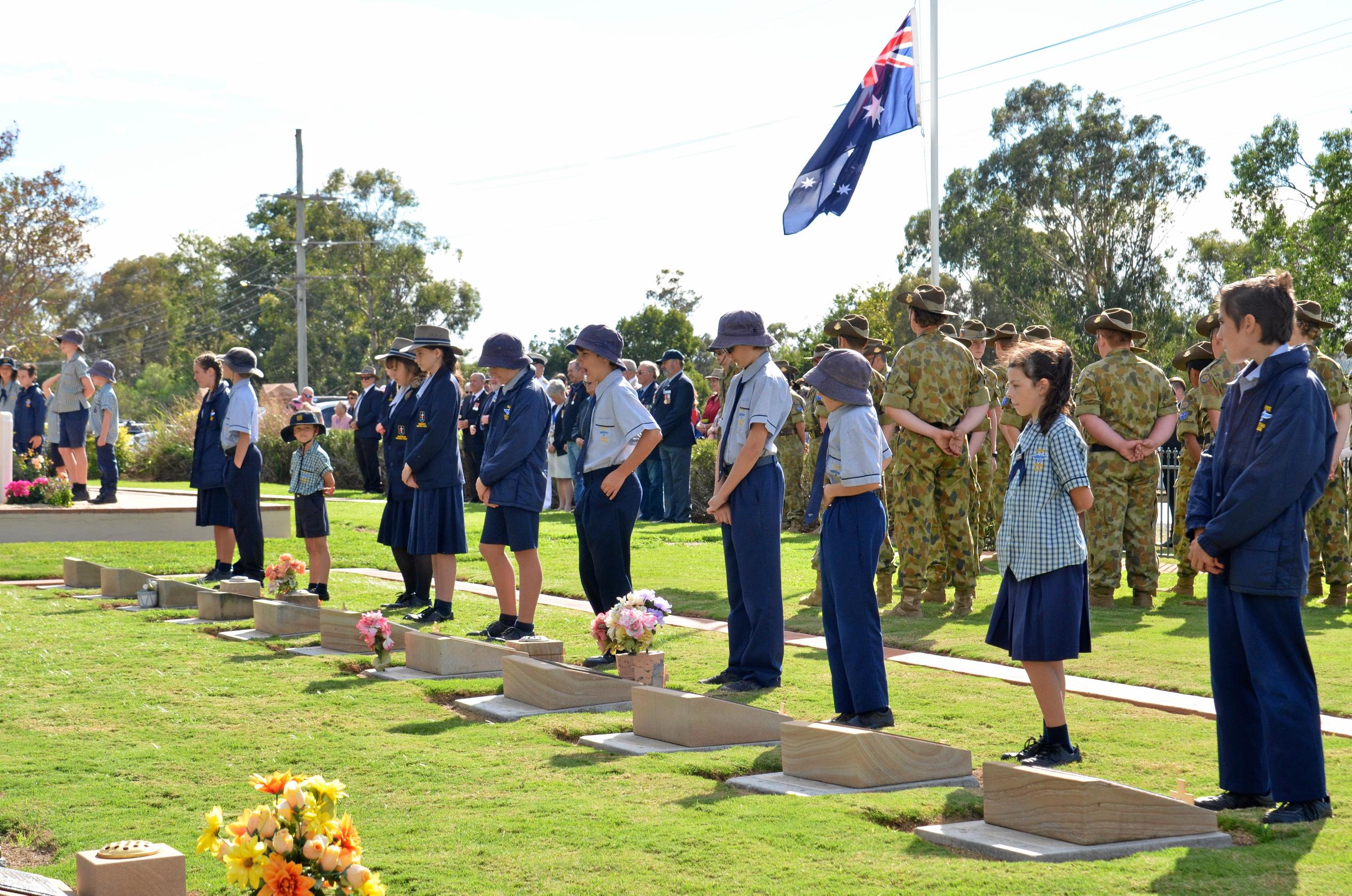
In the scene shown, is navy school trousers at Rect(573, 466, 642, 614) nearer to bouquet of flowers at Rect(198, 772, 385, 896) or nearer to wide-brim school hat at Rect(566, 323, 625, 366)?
wide-brim school hat at Rect(566, 323, 625, 366)

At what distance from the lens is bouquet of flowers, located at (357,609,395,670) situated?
8.36 metres

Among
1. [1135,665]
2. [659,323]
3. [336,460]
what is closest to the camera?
[1135,665]

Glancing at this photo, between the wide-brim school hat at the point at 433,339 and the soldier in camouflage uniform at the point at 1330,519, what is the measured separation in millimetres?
6437

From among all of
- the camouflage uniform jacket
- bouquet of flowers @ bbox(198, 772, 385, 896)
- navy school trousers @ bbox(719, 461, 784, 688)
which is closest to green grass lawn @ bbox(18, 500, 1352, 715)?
the camouflage uniform jacket

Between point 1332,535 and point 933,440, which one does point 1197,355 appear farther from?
point 933,440

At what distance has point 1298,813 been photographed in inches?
189

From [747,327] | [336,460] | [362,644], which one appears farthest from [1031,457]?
[336,460]

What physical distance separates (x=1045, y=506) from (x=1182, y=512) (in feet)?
24.6

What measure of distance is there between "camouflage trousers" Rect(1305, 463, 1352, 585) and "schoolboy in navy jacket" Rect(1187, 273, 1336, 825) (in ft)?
21.6

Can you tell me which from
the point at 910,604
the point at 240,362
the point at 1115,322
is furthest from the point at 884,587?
the point at 240,362

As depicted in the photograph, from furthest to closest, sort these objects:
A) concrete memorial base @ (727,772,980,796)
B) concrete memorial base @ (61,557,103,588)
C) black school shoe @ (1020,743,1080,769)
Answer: concrete memorial base @ (61,557,103,588)
black school shoe @ (1020,743,1080,769)
concrete memorial base @ (727,772,980,796)

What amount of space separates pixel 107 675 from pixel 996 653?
5.43 metres

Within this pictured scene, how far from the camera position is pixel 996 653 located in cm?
849

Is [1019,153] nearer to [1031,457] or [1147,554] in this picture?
[1147,554]
